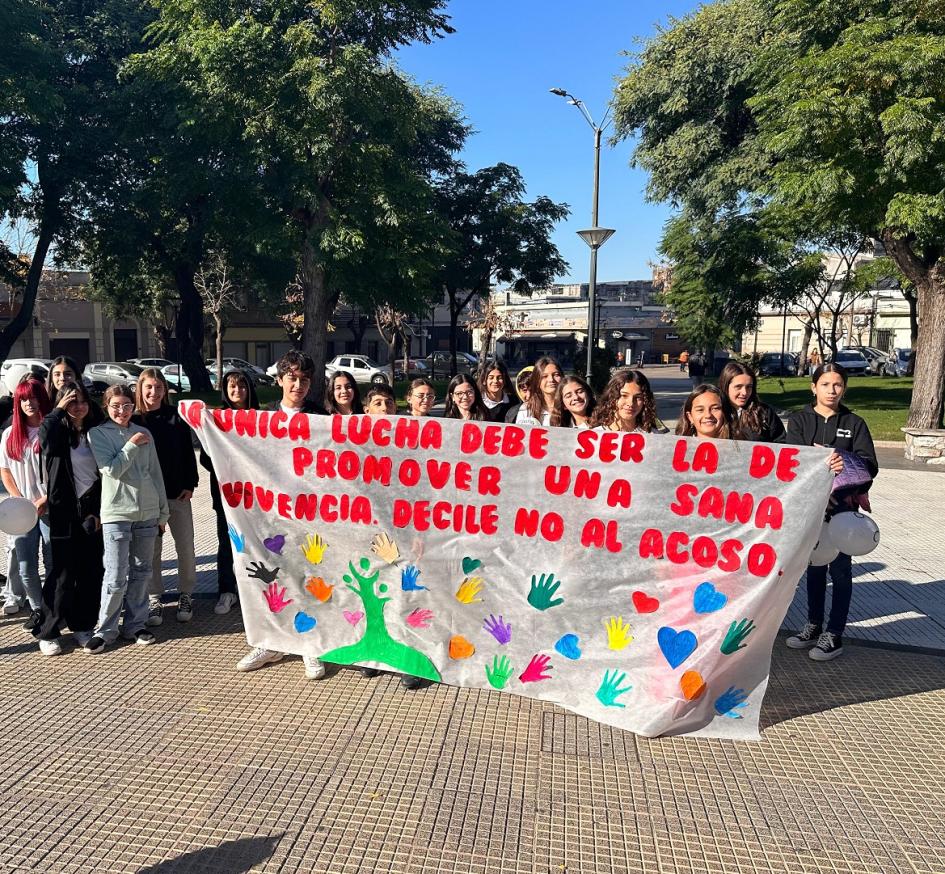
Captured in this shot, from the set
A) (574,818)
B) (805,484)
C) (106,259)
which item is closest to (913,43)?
(805,484)

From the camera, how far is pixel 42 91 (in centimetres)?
1859

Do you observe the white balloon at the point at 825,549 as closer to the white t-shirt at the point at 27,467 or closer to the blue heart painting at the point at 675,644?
the blue heart painting at the point at 675,644

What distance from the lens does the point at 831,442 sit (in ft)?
15.1

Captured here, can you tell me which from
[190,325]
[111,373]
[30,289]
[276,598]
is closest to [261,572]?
[276,598]

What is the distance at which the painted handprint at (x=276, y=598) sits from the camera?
440 cm

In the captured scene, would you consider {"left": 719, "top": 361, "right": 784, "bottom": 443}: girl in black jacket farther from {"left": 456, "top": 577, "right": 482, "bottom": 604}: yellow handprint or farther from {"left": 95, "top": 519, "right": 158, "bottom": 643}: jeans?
{"left": 95, "top": 519, "right": 158, "bottom": 643}: jeans

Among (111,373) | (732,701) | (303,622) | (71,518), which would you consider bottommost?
(732,701)

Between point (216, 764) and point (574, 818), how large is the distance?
162 centimetres

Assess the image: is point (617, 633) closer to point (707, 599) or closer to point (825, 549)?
point (707, 599)

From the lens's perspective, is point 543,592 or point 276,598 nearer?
point 543,592

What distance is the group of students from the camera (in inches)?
180

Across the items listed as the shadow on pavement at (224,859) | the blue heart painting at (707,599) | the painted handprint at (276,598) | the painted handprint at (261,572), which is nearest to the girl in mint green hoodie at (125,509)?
the painted handprint at (261,572)

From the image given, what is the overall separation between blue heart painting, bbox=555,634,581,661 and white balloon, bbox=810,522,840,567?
1.58 m

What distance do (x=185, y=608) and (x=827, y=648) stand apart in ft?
13.6
